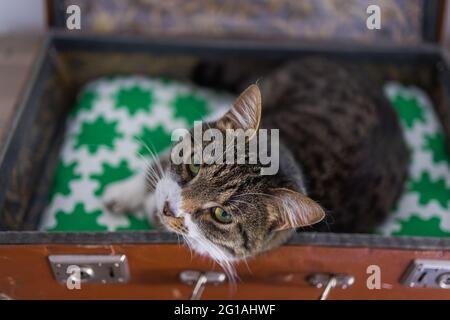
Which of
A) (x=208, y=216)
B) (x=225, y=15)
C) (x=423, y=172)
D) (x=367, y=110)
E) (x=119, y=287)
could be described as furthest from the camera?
(x=225, y=15)

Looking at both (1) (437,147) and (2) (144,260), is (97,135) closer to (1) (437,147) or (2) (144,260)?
(2) (144,260)

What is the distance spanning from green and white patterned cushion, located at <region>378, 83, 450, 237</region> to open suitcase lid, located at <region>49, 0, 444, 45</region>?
19cm

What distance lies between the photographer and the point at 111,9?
154 cm

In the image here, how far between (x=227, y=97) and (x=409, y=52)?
0.58 m

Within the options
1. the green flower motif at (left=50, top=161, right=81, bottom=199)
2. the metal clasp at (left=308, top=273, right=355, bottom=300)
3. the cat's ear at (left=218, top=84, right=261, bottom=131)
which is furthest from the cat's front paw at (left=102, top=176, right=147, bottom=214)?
the metal clasp at (left=308, top=273, right=355, bottom=300)

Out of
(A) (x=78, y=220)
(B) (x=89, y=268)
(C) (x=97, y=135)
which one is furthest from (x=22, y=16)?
(B) (x=89, y=268)

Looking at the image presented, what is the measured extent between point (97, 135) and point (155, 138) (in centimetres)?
17

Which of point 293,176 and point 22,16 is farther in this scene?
point 22,16

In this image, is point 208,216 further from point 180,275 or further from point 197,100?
point 197,100

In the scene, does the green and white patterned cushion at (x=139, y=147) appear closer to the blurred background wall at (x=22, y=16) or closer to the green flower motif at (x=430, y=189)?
the green flower motif at (x=430, y=189)

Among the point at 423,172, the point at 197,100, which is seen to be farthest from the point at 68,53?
the point at 423,172

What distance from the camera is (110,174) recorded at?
4.57 feet

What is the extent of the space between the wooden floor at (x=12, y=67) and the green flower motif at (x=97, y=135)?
0.67 feet

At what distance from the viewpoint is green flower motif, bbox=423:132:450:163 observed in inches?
59.2
